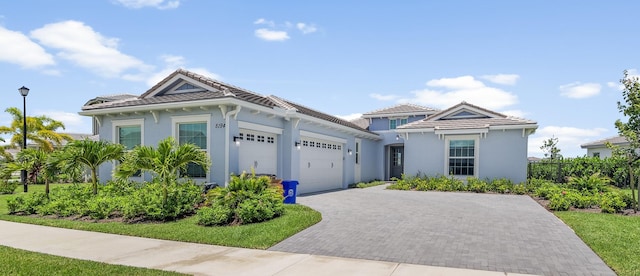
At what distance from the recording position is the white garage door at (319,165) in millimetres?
16641

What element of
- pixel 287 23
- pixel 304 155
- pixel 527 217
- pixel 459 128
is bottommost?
pixel 527 217

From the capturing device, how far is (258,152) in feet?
47.1

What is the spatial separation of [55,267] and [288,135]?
10.3 m

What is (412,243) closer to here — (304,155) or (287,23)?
(287,23)

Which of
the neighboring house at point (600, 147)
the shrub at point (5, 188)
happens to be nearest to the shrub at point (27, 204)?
the shrub at point (5, 188)

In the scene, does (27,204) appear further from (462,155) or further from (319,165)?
(462,155)

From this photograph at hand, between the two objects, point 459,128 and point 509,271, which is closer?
point 509,271

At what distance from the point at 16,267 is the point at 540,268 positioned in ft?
26.1

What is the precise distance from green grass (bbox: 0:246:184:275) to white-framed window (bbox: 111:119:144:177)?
344 inches

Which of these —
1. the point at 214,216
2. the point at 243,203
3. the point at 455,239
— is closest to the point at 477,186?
the point at 455,239

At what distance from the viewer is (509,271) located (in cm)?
558

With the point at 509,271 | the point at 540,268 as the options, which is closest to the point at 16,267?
the point at 509,271

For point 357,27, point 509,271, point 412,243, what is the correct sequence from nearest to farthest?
point 509,271 < point 412,243 < point 357,27

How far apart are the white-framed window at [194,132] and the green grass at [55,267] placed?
22.4 ft
